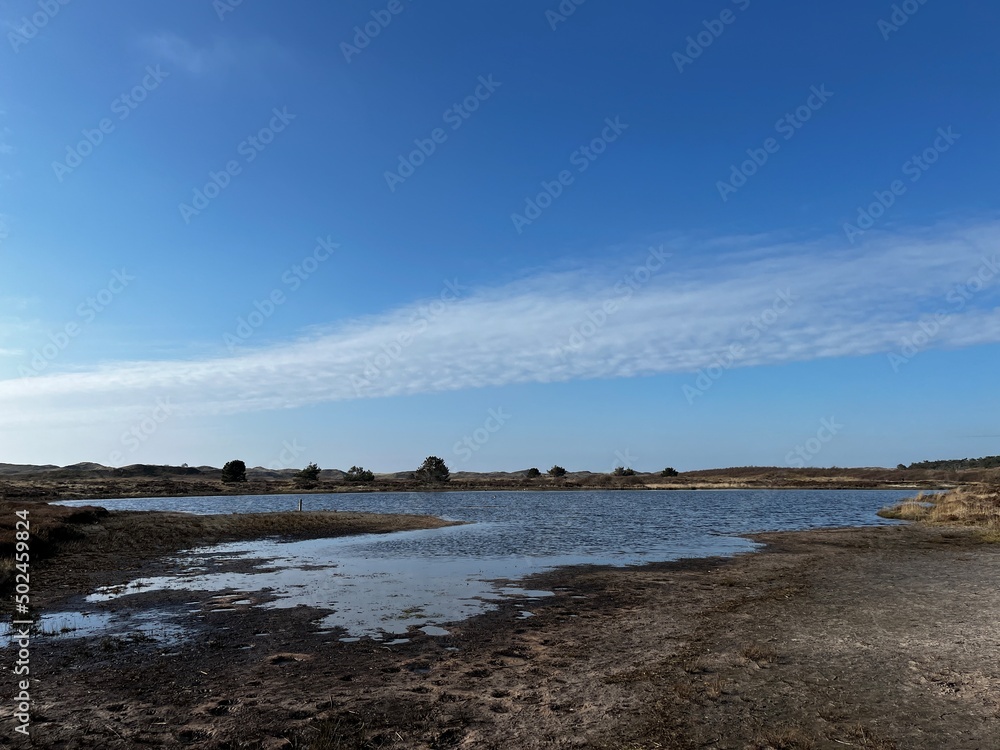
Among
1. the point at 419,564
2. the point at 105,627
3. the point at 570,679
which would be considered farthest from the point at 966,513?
the point at 105,627

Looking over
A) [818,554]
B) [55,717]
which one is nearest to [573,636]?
[55,717]

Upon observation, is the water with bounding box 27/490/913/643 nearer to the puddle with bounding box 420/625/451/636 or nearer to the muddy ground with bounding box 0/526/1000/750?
the puddle with bounding box 420/625/451/636

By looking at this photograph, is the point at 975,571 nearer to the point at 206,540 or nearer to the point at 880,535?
the point at 880,535

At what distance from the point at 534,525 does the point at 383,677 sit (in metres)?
41.0

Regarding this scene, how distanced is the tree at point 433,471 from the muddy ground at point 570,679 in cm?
14744

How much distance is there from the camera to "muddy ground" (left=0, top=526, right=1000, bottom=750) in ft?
27.9

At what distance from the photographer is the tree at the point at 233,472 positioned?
13375 centimetres

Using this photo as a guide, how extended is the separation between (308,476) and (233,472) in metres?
20.3

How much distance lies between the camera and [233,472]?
134 metres

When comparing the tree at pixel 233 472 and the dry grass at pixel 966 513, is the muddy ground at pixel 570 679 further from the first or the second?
→ the tree at pixel 233 472

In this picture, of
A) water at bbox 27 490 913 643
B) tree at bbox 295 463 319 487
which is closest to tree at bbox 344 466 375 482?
tree at bbox 295 463 319 487

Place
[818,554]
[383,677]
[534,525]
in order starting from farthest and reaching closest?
1. [534,525]
2. [818,554]
3. [383,677]

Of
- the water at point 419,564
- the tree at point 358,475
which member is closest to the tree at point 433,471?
the tree at point 358,475

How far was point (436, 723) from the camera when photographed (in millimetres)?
9039
